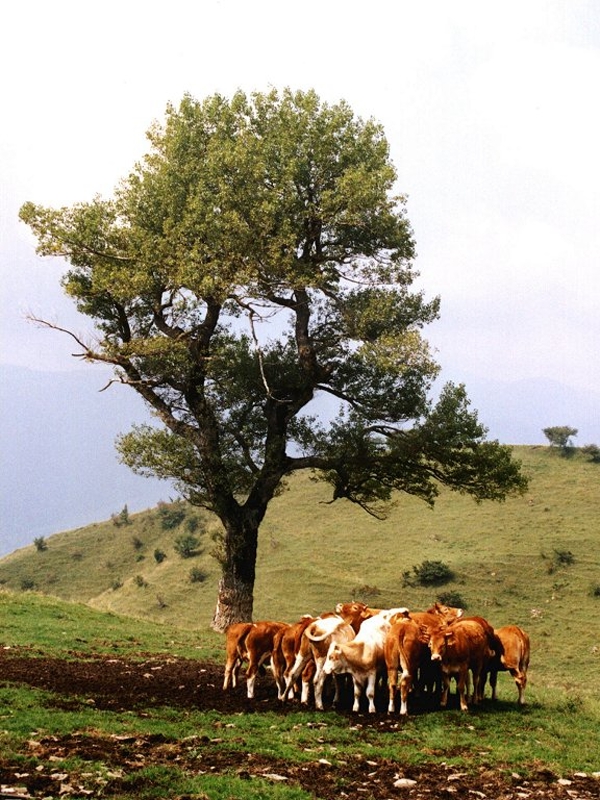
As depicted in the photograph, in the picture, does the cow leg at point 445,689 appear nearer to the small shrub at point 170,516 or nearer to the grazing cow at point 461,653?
the grazing cow at point 461,653

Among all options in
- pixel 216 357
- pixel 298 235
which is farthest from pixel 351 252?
pixel 216 357

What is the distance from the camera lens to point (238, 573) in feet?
91.6

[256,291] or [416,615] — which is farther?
[256,291]

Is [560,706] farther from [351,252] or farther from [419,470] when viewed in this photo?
[351,252]

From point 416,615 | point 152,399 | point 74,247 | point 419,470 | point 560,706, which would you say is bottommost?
point 560,706

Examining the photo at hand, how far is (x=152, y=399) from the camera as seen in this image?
2809 cm

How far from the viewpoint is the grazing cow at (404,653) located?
588 inches

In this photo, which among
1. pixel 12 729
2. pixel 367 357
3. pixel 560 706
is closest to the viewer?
pixel 12 729

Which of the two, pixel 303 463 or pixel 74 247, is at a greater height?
pixel 74 247

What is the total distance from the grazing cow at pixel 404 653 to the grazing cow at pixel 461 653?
10.1 inches

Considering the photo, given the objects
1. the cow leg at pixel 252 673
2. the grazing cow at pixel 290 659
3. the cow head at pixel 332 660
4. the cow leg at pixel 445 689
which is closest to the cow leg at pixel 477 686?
the cow leg at pixel 445 689

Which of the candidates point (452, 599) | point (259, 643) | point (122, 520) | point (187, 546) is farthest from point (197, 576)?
point (259, 643)

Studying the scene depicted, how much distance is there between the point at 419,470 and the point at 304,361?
213 inches

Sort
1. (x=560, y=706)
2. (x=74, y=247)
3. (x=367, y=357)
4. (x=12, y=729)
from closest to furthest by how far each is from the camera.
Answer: (x=12, y=729), (x=560, y=706), (x=367, y=357), (x=74, y=247)
